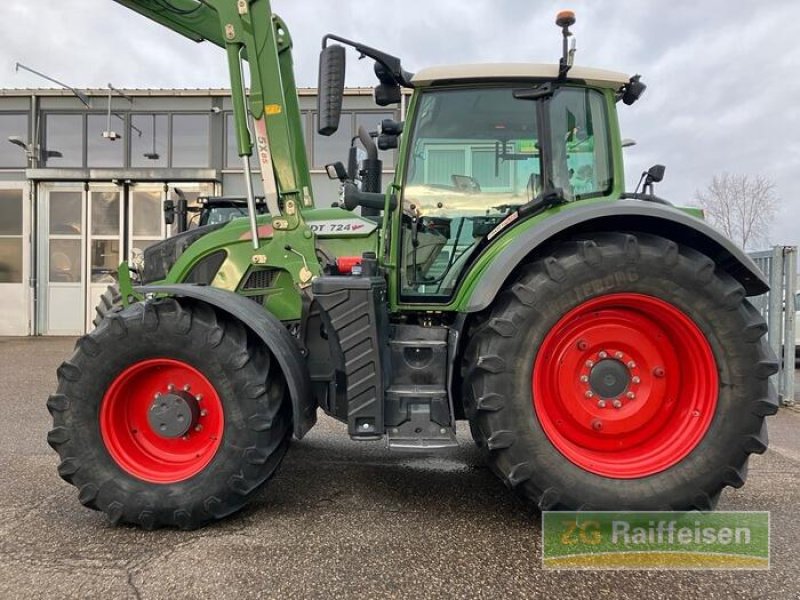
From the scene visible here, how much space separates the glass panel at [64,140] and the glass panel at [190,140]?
223 centimetres

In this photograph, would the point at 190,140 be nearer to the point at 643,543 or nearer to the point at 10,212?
the point at 10,212

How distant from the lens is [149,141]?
12.7 meters

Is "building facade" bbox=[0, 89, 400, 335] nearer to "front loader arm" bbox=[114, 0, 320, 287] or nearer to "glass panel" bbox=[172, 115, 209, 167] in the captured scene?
"glass panel" bbox=[172, 115, 209, 167]

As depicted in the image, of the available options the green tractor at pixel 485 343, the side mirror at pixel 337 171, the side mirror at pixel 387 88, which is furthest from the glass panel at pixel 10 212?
the side mirror at pixel 387 88

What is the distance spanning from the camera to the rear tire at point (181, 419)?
8.21 feet

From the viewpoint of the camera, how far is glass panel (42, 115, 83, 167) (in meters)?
12.7

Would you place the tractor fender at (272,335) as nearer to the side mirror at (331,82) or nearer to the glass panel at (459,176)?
the glass panel at (459,176)

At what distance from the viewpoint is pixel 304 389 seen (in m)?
2.63

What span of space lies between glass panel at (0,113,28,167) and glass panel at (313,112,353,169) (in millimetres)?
6832

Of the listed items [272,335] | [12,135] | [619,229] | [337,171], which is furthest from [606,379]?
[12,135]

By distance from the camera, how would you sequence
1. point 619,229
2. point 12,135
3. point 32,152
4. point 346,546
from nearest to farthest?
point 346,546 < point 619,229 < point 32,152 < point 12,135

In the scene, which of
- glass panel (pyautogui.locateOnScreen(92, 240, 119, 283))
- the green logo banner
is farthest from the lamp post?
the green logo banner

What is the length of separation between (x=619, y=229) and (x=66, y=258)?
504 inches

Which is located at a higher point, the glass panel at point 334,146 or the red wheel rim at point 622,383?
the glass panel at point 334,146
